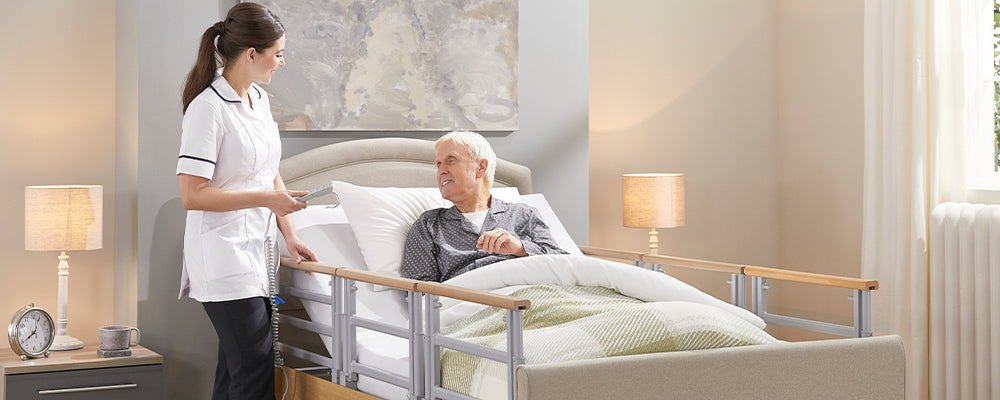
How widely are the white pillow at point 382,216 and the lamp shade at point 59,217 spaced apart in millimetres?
790

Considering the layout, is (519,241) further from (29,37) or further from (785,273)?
(29,37)

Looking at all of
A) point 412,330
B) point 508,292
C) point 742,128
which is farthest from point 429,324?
point 742,128

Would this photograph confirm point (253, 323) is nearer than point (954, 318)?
Yes

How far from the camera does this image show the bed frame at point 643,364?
6.68 ft

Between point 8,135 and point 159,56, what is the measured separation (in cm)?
61

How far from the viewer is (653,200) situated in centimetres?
421

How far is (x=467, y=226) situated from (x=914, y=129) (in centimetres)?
200

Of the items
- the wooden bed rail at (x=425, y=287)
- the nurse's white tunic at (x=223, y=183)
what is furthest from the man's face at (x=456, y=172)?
the nurse's white tunic at (x=223, y=183)

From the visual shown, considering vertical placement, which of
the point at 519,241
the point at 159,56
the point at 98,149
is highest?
the point at 159,56

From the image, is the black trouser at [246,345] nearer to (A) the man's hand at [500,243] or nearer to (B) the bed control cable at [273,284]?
(B) the bed control cable at [273,284]

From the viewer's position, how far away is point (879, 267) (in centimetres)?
418

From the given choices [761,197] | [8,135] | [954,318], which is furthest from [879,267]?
[8,135]

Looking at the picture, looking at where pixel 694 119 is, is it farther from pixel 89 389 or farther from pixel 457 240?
pixel 89 389

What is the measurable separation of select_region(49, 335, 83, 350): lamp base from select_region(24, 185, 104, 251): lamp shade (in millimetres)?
311
